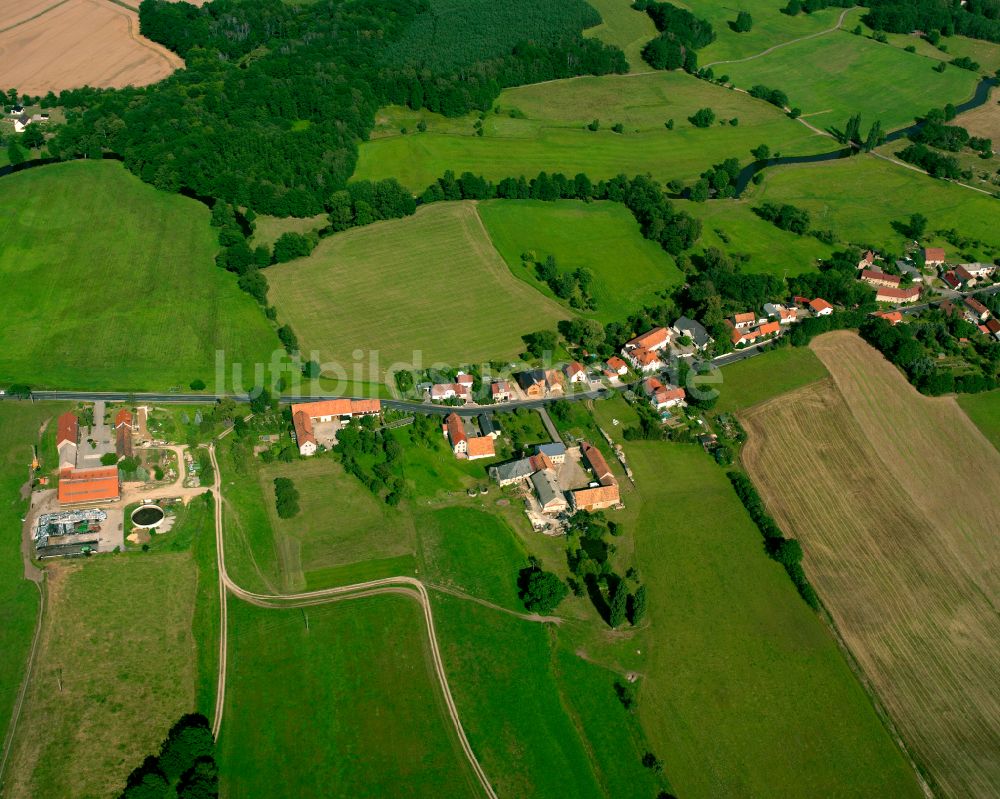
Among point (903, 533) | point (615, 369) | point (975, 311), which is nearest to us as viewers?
point (903, 533)

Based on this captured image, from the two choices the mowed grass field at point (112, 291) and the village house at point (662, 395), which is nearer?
the village house at point (662, 395)

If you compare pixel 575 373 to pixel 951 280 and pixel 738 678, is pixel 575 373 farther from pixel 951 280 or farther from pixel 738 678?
pixel 951 280

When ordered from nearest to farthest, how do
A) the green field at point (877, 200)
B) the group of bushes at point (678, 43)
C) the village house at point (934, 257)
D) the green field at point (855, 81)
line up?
the village house at point (934, 257) → the green field at point (877, 200) → the green field at point (855, 81) → the group of bushes at point (678, 43)

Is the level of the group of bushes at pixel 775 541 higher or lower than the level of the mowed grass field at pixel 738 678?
higher

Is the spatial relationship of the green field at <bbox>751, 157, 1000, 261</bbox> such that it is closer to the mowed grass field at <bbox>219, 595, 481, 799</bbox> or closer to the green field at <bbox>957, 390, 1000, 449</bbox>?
the green field at <bbox>957, 390, 1000, 449</bbox>

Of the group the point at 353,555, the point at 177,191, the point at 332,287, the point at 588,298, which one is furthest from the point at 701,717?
the point at 177,191

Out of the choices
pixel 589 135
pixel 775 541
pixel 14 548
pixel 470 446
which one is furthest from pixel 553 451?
pixel 589 135

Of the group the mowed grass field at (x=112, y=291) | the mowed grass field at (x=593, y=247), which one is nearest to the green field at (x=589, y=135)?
the mowed grass field at (x=593, y=247)

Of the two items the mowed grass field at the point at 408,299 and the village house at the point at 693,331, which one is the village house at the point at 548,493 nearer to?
the mowed grass field at the point at 408,299

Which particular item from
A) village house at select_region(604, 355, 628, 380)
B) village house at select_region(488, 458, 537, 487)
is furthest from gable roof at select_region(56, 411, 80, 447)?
village house at select_region(604, 355, 628, 380)
